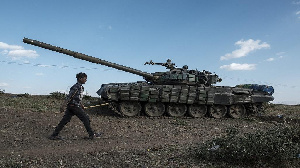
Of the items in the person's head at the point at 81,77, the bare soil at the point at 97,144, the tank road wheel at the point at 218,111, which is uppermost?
the person's head at the point at 81,77

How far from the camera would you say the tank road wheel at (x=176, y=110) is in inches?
552

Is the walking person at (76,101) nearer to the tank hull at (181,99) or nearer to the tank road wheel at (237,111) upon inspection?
the tank hull at (181,99)

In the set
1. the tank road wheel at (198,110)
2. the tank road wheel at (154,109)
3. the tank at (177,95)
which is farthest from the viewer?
the tank road wheel at (198,110)

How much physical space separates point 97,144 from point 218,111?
8899 millimetres

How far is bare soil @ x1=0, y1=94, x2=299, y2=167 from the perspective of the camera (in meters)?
5.52

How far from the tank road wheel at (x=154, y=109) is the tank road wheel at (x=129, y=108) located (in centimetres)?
41

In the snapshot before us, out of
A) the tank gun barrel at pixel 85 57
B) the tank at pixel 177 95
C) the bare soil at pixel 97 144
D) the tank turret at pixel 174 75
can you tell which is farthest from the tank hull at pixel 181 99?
the bare soil at pixel 97 144

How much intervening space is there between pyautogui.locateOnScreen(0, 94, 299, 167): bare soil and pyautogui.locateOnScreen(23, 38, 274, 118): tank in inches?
61.7

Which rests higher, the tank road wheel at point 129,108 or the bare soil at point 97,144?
the tank road wheel at point 129,108

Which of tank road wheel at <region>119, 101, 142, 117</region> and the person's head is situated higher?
the person's head

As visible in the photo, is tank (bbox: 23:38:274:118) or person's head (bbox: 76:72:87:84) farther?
tank (bbox: 23:38:274:118)

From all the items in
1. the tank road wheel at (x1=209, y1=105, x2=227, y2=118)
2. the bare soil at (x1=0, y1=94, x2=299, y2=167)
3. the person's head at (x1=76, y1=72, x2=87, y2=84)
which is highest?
the person's head at (x1=76, y1=72, x2=87, y2=84)

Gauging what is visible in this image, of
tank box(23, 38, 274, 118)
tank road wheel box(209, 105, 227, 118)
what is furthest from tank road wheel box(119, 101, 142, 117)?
tank road wheel box(209, 105, 227, 118)

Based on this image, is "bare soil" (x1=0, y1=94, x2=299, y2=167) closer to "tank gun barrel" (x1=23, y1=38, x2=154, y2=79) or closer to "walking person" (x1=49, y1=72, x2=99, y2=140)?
"walking person" (x1=49, y1=72, x2=99, y2=140)
